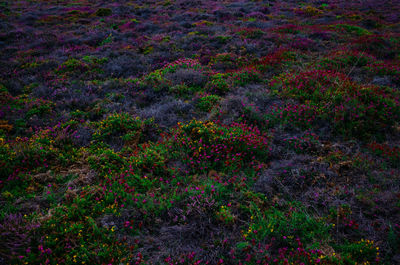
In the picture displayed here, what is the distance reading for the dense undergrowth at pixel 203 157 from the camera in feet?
12.6

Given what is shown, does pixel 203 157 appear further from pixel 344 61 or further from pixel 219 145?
pixel 344 61

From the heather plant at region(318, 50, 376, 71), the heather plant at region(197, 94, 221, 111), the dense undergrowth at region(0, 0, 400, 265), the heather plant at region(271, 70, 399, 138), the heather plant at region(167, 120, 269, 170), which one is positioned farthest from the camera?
the heather plant at region(318, 50, 376, 71)

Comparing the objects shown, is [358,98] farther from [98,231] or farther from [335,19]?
[335,19]

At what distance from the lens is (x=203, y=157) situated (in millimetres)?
5562

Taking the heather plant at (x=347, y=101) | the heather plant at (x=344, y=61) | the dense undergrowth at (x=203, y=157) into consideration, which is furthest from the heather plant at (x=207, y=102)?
the heather plant at (x=344, y=61)

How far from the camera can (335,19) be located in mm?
19109

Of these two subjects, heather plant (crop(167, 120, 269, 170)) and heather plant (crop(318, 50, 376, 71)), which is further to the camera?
heather plant (crop(318, 50, 376, 71))

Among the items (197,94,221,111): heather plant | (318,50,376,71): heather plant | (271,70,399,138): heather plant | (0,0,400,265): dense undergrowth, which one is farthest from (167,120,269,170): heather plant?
(318,50,376,71): heather plant

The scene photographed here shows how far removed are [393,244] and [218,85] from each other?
6.83m

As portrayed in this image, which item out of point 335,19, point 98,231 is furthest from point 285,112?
point 335,19

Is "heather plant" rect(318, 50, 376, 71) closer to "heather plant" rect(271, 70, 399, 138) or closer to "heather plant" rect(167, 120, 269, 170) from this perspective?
"heather plant" rect(271, 70, 399, 138)

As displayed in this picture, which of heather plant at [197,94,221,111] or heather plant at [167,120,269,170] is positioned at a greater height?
heather plant at [197,94,221,111]

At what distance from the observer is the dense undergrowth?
12.6ft

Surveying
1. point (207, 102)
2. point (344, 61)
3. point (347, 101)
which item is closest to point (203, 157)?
point (207, 102)
